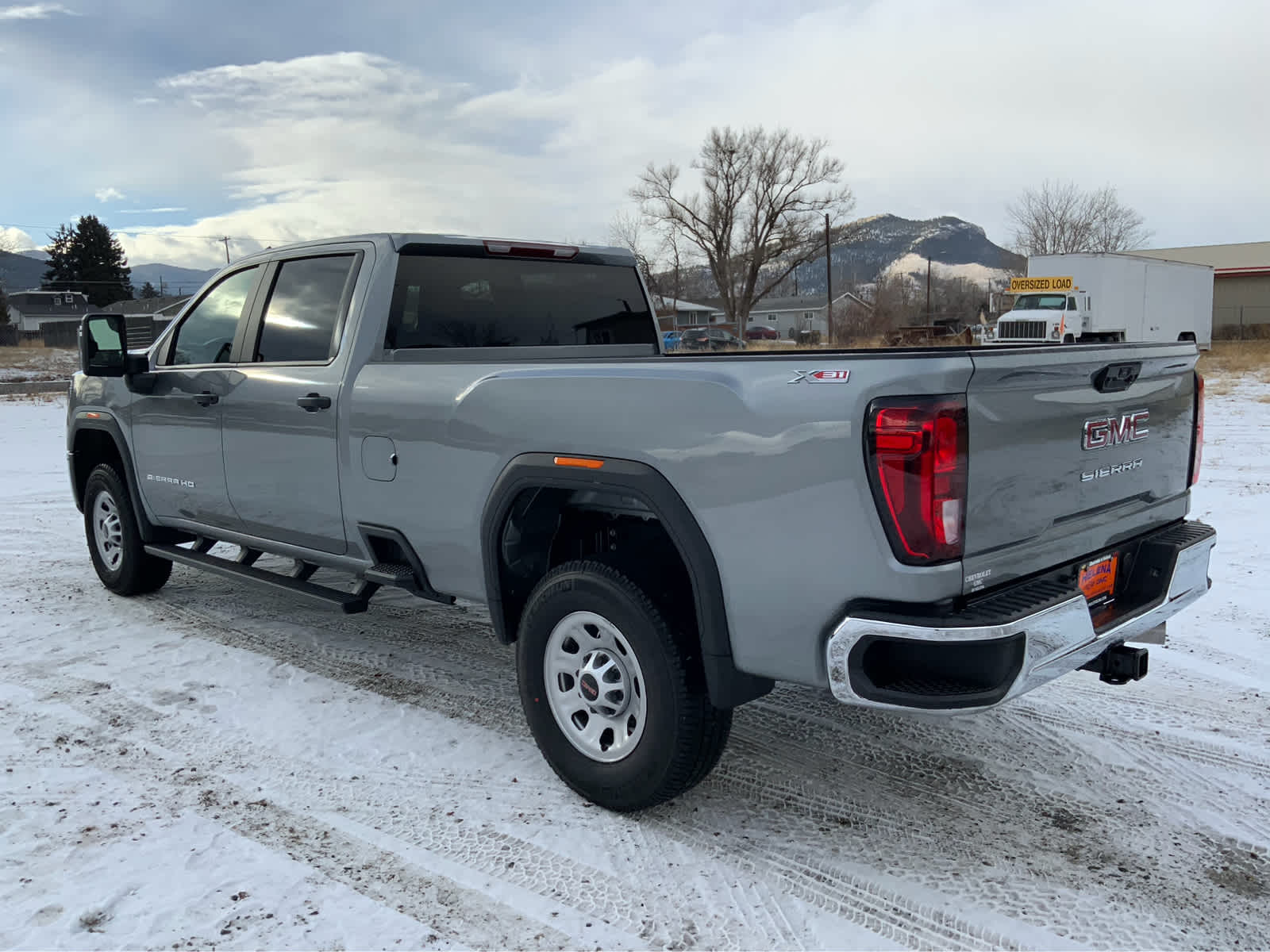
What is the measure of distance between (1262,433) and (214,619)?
1217cm

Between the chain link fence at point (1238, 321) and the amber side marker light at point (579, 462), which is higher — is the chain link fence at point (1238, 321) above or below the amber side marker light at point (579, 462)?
below

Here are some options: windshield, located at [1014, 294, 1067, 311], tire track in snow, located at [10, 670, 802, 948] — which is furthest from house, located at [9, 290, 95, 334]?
tire track in snow, located at [10, 670, 802, 948]

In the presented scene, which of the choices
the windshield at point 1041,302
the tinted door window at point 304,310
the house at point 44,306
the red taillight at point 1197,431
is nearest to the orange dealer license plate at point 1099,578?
the red taillight at point 1197,431

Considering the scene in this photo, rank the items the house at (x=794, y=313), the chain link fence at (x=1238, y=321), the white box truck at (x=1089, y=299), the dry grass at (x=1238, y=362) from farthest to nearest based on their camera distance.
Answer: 1. the house at (x=794, y=313)
2. the chain link fence at (x=1238, y=321)
3. the white box truck at (x=1089, y=299)
4. the dry grass at (x=1238, y=362)

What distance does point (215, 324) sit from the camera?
5.38m

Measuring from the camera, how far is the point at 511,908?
288 centimetres

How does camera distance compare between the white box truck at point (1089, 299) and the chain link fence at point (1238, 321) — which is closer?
the white box truck at point (1089, 299)

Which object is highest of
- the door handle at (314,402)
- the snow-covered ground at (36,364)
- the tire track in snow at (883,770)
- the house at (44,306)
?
the house at (44,306)

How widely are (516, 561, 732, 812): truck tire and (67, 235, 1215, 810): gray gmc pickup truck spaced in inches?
0.4

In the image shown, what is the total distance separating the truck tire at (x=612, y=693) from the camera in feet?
10.3

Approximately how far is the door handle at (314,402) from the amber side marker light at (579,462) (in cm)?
149

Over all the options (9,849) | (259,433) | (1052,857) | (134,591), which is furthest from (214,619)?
(1052,857)

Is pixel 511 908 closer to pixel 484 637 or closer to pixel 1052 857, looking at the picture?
pixel 1052 857

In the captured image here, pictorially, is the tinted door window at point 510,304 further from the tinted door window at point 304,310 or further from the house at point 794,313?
the house at point 794,313
